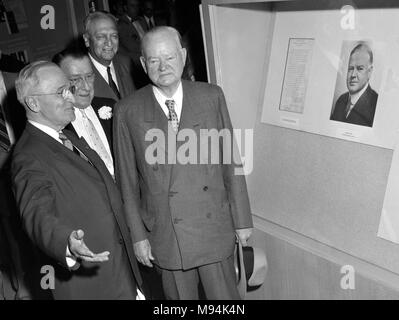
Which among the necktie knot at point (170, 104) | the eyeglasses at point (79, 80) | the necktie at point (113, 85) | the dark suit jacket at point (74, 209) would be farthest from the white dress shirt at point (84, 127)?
the necktie knot at point (170, 104)

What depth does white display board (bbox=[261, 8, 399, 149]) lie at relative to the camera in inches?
92.7

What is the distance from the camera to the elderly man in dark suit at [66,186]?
2.13 meters

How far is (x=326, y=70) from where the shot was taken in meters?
2.68

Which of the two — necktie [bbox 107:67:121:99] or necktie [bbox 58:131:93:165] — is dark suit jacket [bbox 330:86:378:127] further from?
necktie [bbox 107:67:121:99]

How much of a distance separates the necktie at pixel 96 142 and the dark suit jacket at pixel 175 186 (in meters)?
0.32

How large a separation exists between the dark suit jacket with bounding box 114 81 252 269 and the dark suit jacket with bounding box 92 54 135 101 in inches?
31.6

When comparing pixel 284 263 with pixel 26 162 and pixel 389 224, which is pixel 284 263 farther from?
pixel 26 162

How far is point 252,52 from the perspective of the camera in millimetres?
3012

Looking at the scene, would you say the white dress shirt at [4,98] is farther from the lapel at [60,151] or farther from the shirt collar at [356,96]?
the shirt collar at [356,96]

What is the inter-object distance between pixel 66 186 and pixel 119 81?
1.50 meters

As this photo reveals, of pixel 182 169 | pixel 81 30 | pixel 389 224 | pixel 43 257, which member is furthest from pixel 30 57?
pixel 389 224

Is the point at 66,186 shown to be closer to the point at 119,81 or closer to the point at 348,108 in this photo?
the point at 348,108

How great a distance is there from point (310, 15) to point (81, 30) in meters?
2.94

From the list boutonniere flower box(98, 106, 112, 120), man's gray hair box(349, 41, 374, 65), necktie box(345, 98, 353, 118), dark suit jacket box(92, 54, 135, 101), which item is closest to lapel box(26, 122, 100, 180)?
boutonniere flower box(98, 106, 112, 120)
